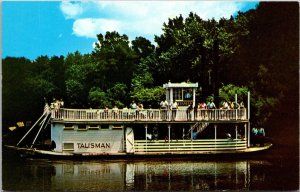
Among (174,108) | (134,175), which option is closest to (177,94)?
(174,108)

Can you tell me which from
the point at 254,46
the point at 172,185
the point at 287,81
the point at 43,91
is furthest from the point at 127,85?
the point at 172,185

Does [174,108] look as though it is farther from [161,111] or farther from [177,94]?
[177,94]

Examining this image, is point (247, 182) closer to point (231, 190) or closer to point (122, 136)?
point (231, 190)

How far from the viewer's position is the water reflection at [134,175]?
2053 cm

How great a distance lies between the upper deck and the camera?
25.0 meters

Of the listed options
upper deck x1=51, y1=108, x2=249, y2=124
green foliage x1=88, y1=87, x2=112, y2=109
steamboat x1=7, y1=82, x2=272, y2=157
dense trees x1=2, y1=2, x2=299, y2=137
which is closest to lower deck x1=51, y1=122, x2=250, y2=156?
steamboat x1=7, y1=82, x2=272, y2=157

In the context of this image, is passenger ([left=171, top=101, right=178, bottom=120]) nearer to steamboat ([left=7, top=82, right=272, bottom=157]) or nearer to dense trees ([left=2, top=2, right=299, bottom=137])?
steamboat ([left=7, top=82, right=272, bottom=157])

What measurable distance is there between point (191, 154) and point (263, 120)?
4.20 m

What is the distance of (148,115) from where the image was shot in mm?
25828

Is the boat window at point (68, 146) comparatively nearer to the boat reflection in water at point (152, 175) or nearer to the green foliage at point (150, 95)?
the boat reflection in water at point (152, 175)

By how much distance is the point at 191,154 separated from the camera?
84.0 ft

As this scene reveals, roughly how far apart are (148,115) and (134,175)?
399cm

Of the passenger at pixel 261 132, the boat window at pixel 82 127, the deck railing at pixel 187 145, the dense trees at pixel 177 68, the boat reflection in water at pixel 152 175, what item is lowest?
the boat reflection in water at pixel 152 175

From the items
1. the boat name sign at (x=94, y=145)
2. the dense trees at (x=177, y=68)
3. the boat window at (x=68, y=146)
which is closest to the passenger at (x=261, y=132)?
the dense trees at (x=177, y=68)
